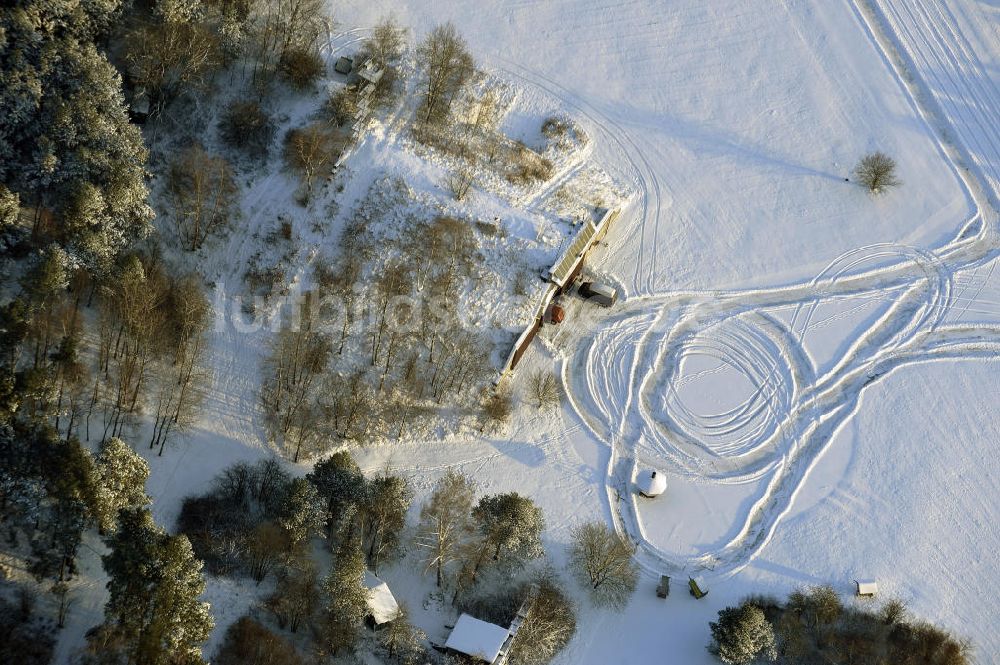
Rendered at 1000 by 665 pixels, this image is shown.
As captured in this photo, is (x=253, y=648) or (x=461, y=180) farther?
(x=461, y=180)

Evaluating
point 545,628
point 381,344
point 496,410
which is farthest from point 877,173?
point 545,628

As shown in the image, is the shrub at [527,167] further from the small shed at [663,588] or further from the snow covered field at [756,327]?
the small shed at [663,588]

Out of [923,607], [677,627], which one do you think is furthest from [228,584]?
[923,607]

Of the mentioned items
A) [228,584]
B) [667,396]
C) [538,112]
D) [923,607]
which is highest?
[538,112]

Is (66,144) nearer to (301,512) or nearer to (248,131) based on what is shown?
(248,131)

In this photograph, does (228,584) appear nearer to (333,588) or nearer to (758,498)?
(333,588)
